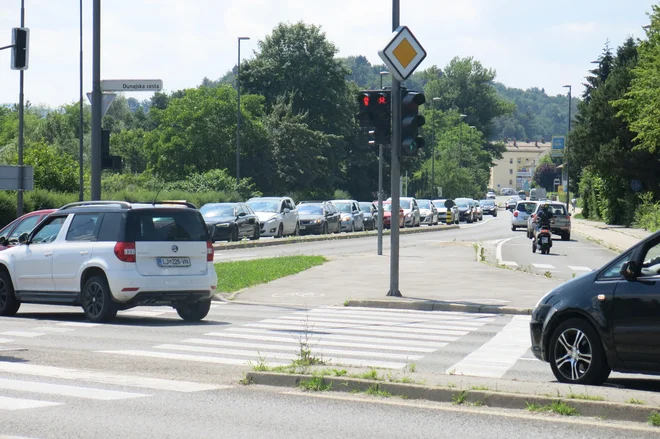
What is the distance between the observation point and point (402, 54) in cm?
1898

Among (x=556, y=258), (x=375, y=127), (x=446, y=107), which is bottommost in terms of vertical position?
(x=556, y=258)

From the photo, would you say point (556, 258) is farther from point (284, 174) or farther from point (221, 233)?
point (284, 174)

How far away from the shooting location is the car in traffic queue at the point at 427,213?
70.3m

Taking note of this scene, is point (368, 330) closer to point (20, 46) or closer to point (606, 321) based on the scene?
point (606, 321)

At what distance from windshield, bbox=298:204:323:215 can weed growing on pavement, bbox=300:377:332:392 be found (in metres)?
44.4

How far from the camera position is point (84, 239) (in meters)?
16.6

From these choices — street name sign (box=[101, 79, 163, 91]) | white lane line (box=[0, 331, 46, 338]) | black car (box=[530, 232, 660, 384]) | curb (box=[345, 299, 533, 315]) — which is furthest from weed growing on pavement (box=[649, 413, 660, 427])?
street name sign (box=[101, 79, 163, 91])

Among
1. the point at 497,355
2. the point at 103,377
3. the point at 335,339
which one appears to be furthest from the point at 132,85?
the point at 103,377

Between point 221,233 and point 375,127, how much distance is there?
2402 centimetres

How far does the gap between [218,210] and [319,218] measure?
1015 cm

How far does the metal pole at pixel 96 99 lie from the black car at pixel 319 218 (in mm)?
30767

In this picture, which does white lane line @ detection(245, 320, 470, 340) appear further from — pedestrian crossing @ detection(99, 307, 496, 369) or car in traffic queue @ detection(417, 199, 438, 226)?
car in traffic queue @ detection(417, 199, 438, 226)

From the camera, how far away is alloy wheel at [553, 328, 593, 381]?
9.78 m

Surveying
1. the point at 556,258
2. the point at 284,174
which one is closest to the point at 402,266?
the point at 556,258
